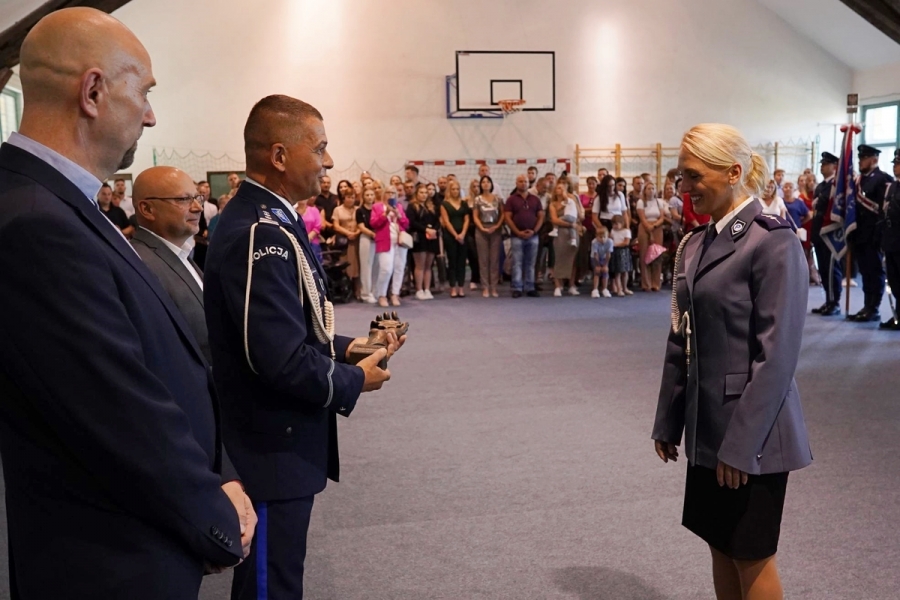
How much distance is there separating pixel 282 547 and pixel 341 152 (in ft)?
41.2

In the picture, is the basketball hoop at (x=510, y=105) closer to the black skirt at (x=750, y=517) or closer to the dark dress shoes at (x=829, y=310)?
the dark dress shoes at (x=829, y=310)

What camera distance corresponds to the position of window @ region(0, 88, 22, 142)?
10852 mm

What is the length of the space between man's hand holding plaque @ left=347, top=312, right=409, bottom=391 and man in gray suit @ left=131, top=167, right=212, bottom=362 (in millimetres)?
878

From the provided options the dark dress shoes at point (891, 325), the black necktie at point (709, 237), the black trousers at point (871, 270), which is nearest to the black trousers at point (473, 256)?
the black trousers at point (871, 270)

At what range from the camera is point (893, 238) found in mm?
7340

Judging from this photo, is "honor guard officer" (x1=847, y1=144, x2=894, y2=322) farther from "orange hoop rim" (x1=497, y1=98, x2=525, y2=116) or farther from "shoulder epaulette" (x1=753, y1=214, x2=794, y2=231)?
"orange hoop rim" (x1=497, y1=98, x2=525, y2=116)

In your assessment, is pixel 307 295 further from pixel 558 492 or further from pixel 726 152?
pixel 558 492

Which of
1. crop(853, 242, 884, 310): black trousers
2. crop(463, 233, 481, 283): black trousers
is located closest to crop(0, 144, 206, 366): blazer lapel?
crop(853, 242, 884, 310): black trousers

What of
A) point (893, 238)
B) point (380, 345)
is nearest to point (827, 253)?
point (893, 238)

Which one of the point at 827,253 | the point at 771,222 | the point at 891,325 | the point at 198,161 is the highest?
the point at 198,161

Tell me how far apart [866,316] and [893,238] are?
1077 millimetres

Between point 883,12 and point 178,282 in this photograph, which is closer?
point 178,282

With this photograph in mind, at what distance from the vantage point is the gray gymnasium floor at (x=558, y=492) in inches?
110

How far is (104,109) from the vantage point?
1.17 m
